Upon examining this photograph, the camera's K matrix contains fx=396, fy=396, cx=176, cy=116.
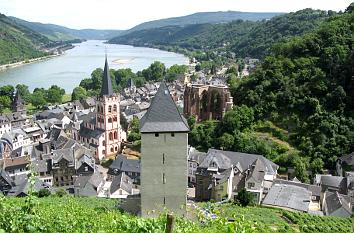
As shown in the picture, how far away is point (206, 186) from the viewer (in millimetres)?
29500

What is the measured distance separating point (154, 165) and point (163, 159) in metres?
0.44

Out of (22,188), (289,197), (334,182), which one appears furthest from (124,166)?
(334,182)

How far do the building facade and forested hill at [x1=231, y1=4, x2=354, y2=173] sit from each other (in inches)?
115

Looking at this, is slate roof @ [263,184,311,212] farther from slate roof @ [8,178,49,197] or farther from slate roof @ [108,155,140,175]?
slate roof @ [8,178,49,197]

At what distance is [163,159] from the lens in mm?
15836

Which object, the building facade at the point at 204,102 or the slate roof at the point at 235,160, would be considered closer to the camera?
the slate roof at the point at 235,160

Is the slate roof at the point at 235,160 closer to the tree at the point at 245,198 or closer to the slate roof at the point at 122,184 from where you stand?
the tree at the point at 245,198

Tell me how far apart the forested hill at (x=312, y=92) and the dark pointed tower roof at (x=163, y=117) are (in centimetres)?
1820

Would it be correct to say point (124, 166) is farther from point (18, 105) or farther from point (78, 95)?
point (78, 95)

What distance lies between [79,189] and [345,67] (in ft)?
99.6

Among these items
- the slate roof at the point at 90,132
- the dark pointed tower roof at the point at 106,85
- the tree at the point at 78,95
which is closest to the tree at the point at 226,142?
the dark pointed tower roof at the point at 106,85

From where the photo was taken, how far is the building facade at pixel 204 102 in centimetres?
4306

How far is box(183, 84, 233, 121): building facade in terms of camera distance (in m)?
43.1

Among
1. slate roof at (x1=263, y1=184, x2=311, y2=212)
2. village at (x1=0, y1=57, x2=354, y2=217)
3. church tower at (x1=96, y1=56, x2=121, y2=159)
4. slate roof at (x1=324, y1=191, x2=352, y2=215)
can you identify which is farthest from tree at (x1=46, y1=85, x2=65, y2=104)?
slate roof at (x1=324, y1=191, x2=352, y2=215)
